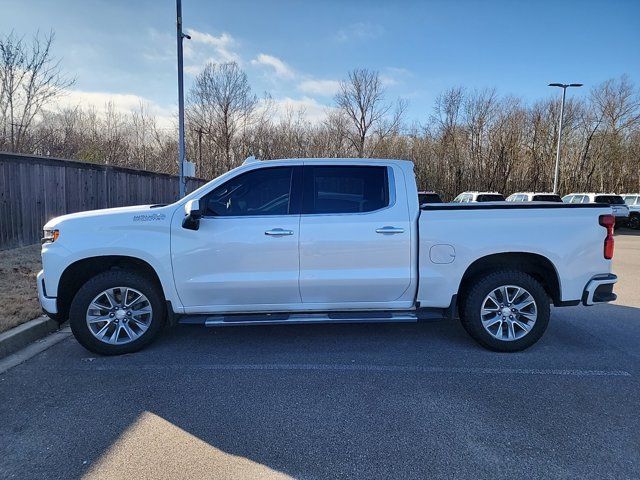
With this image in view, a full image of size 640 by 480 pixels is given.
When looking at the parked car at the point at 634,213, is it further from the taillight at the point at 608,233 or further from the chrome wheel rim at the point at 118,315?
the chrome wheel rim at the point at 118,315

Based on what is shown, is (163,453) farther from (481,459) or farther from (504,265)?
(504,265)

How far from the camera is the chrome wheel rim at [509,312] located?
437 cm

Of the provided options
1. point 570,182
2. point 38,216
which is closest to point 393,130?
point 570,182

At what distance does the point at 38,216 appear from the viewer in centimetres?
977

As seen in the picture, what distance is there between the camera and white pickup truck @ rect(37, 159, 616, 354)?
4.21 m

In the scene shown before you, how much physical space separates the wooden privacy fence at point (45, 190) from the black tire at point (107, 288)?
637 centimetres

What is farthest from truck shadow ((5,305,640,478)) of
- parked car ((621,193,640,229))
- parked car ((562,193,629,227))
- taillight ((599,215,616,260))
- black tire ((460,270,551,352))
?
parked car ((621,193,640,229))

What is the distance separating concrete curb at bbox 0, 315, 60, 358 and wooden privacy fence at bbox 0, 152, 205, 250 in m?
5.25

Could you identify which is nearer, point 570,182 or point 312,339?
point 312,339

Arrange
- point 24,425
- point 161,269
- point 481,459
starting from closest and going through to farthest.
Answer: point 481,459
point 24,425
point 161,269

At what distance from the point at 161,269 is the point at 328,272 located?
5.64 ft

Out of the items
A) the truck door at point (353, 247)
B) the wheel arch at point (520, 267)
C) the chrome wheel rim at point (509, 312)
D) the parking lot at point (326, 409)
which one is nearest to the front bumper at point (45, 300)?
the parking lot at point (326, 409)

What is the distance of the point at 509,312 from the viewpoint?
4.39 metres

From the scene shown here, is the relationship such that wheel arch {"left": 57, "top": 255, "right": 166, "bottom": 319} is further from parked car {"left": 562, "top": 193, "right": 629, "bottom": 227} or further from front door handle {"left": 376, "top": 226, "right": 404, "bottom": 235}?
parked car {"left": 562, "top": 193, "right": 629, "bottom": 227}
